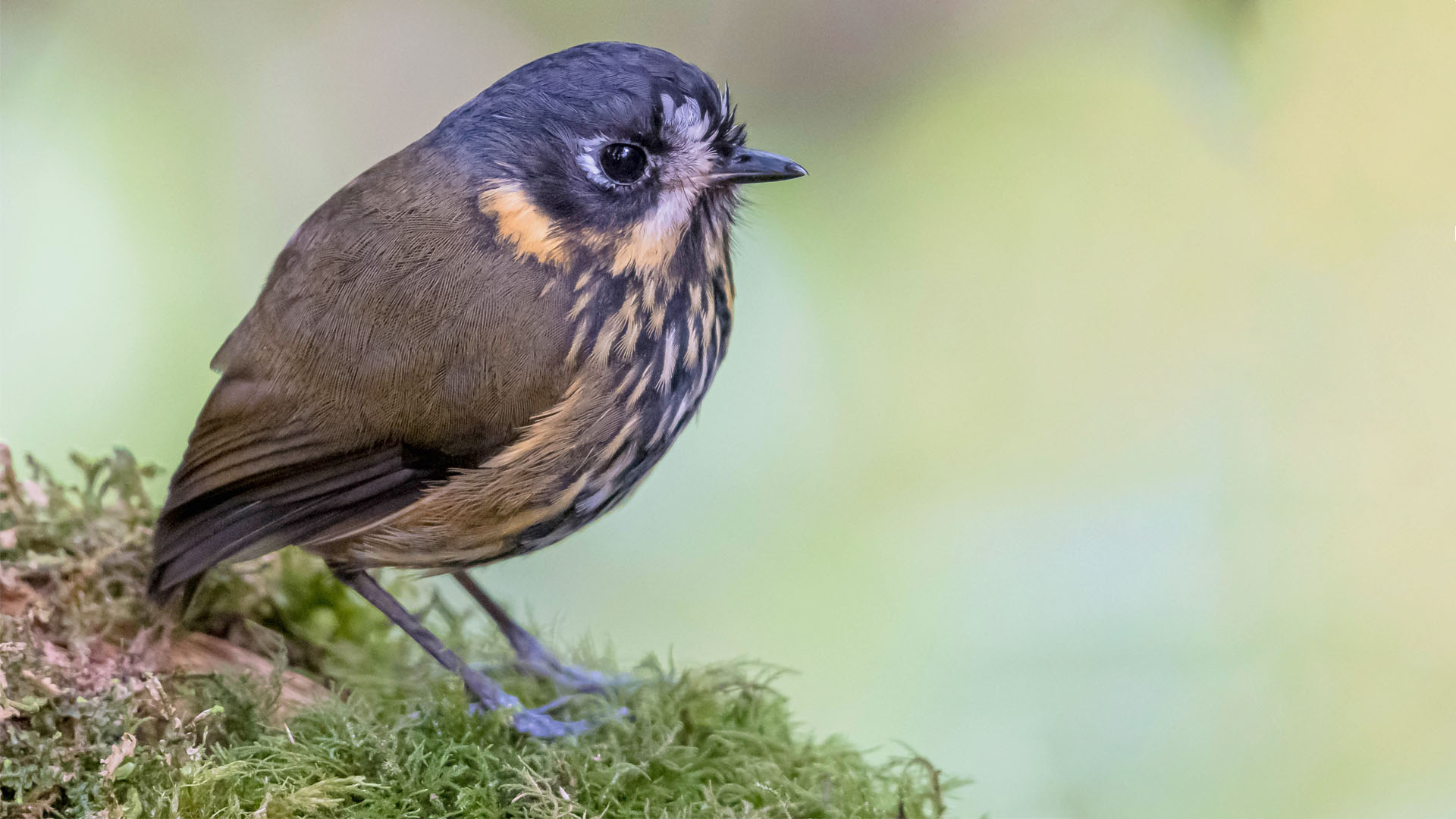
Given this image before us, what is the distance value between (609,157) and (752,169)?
0.27 m

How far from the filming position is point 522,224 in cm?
198

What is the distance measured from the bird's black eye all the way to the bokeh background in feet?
4.57

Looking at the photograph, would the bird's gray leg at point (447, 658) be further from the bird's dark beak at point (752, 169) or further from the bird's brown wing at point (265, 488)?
the bird's dark beak at point (752, 169)

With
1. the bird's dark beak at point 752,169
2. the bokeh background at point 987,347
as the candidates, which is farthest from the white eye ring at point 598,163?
the bokeh background at point 987,347

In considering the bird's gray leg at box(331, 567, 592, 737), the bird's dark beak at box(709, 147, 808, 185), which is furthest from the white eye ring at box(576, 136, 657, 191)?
the bird's gray leg at box(331, 567, 592, 737)

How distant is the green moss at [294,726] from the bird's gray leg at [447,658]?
0.04 metres

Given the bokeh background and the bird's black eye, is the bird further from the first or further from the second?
the bokeh background

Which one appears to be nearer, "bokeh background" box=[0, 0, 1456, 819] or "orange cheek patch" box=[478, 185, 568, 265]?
"orange cheek patch" box=[478, 185, 568, 265]

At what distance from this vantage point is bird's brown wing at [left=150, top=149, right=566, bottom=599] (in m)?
1.92

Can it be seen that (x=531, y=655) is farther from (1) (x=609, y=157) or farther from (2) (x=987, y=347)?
(2) (x=987, y=347)

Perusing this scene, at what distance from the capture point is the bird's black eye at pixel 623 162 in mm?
1915

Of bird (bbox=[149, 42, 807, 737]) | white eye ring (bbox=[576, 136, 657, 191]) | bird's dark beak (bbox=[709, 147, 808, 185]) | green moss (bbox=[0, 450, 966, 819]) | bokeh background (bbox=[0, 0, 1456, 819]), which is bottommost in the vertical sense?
green moss (bbox=[0, 450, 966, 819])

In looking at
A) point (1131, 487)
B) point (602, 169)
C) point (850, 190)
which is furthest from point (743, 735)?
point (850, 190)

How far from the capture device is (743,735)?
2047mm
